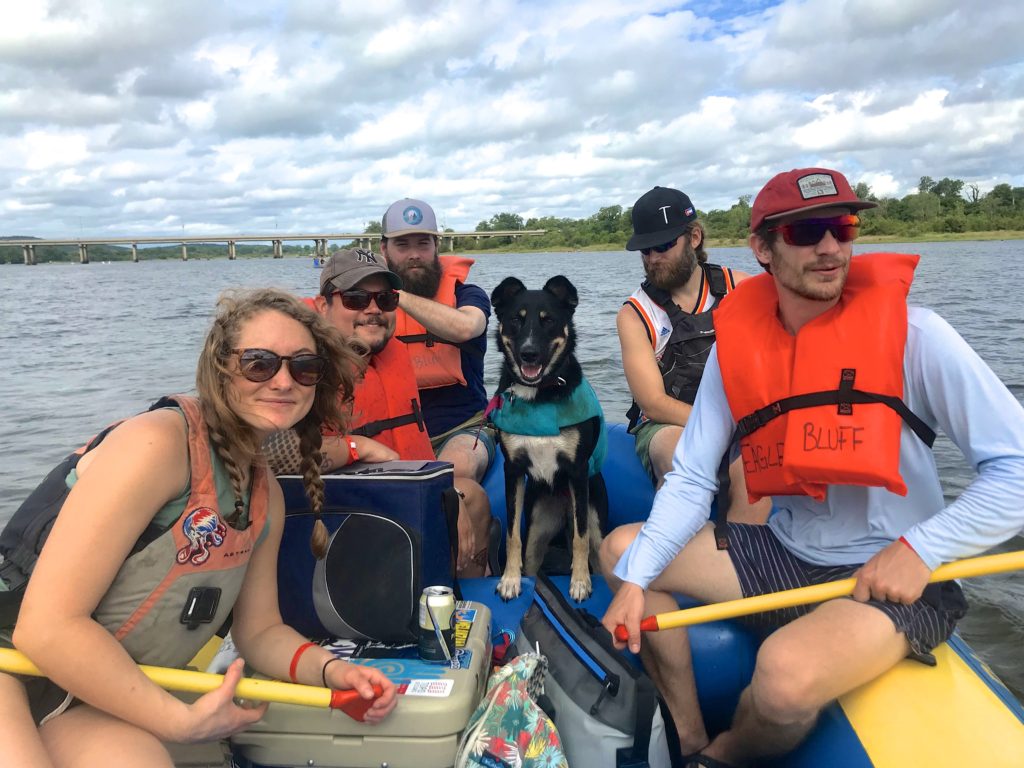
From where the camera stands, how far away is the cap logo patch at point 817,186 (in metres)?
2.39

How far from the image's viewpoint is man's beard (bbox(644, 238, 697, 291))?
4320 millimetres

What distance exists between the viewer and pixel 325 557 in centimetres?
260

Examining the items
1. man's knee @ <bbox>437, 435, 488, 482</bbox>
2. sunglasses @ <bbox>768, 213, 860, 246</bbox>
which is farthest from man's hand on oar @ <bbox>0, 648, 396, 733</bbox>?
man's knee @ <bbox>437, 435, 488, 482</bbox>

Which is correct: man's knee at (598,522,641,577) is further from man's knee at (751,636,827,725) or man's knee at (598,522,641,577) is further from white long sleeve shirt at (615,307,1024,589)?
man's knee at (751,636,827,725)

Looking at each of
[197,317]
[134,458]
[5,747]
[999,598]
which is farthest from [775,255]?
[197,317]

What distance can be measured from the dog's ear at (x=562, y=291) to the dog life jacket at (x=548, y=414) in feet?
1.53

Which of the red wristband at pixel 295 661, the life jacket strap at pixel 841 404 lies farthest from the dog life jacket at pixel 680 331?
the red wristband at pixel 295 661

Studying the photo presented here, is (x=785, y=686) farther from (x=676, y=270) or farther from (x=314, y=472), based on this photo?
(x=676, y=270)

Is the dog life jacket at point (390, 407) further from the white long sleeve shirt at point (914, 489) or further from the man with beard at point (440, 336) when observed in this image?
the white long sleeve shirt at point (914, 489)

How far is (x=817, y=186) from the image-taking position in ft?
7.90

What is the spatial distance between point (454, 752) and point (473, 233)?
242 feet

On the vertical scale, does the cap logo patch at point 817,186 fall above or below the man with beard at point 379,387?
above

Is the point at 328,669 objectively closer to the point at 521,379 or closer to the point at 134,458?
the point at 134,458

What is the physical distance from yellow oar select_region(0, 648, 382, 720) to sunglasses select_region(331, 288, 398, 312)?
1.75 meters
